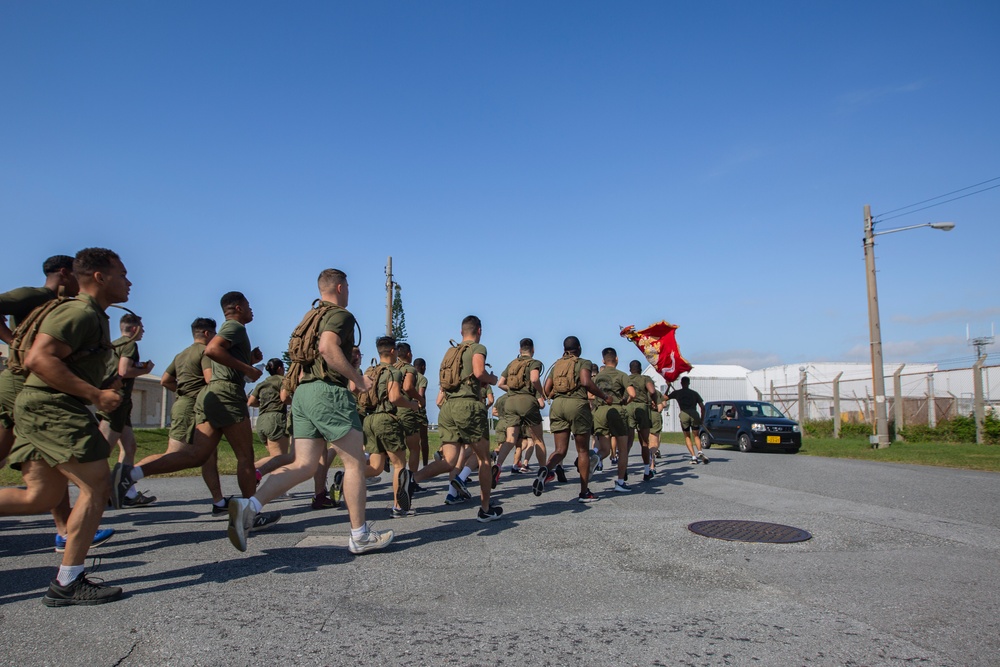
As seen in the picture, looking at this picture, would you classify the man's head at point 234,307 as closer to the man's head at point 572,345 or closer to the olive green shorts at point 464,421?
the olive green shorts at point 464,421

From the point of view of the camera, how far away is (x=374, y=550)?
4.77 m

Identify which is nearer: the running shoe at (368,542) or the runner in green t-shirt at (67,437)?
the runner in green t-shirt at (67,437)

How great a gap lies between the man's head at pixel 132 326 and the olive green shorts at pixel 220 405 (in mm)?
1484

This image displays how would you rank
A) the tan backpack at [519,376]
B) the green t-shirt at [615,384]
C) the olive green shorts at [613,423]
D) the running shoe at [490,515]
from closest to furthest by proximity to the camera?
the running shoe at [490,515] < the olive green shorts at [613,423] < the tan backpack at [519,376] < the green t-shirt at [615,384]

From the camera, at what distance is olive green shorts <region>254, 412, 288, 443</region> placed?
7.98 m

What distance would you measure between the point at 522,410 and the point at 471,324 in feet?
7.03

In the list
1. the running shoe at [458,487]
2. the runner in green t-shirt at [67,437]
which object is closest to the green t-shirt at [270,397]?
the running shoe at [458,487]

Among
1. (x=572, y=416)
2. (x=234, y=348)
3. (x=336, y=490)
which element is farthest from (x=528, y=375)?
(x=234, y=348)

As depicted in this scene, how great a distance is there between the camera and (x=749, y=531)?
5.51 meters

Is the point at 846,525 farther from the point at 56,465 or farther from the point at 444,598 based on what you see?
the point at 56,465

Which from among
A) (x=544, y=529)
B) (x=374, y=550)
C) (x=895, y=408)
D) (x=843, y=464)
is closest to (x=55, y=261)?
(x=374, y=550)

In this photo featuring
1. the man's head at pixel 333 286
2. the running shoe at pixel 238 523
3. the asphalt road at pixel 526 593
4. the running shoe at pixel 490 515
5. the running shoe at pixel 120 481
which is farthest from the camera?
the running shoe at pixel 490 515

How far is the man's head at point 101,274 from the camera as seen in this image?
3828 millimetres

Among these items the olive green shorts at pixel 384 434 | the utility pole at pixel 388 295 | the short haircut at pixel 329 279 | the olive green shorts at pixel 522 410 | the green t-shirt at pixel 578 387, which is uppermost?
the utility pole at pixel 388 295
